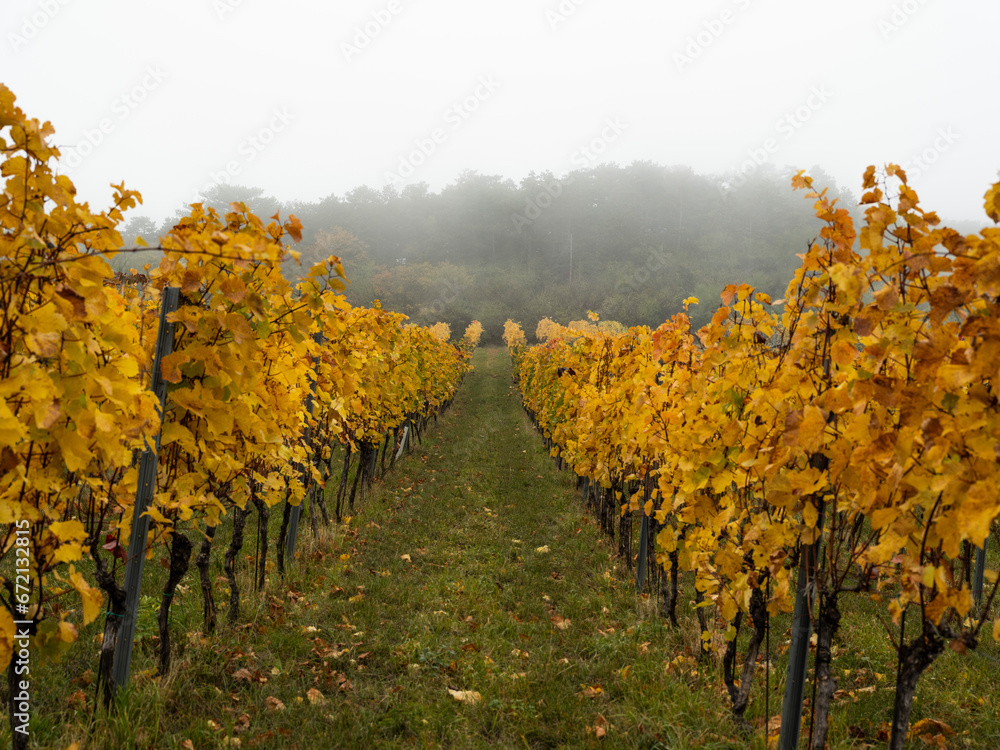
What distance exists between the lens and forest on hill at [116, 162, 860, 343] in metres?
52.4

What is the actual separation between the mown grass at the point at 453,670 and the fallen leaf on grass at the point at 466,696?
0.02 metres

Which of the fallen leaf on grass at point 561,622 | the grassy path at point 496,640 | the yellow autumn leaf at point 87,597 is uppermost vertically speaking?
the yellow autumn leaf at point 87,597

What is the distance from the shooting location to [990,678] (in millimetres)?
3623

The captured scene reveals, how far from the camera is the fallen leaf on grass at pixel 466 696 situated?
10.1 feet

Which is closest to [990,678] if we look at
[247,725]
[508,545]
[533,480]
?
[508,545]

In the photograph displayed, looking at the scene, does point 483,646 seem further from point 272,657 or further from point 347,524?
point 347,524

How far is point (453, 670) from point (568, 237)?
66.8 meters

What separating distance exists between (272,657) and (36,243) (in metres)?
2.76

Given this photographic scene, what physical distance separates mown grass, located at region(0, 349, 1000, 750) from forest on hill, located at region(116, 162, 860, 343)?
146ft

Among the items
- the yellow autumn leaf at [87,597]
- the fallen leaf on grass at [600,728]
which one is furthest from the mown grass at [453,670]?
the yellow autumn leaf at [87,597]

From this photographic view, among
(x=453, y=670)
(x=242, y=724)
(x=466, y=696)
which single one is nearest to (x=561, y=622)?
(x=453, y=670)

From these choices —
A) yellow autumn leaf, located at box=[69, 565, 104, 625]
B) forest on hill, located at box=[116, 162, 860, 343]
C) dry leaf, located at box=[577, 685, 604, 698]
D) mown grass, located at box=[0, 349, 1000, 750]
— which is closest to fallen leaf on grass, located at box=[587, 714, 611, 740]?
mown grass, located at box=[0, 349, 1000, 750]

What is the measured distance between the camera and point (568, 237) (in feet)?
219

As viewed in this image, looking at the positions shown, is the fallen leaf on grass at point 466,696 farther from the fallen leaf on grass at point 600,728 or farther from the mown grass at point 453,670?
the fallen leaf on grass at point 600,728
